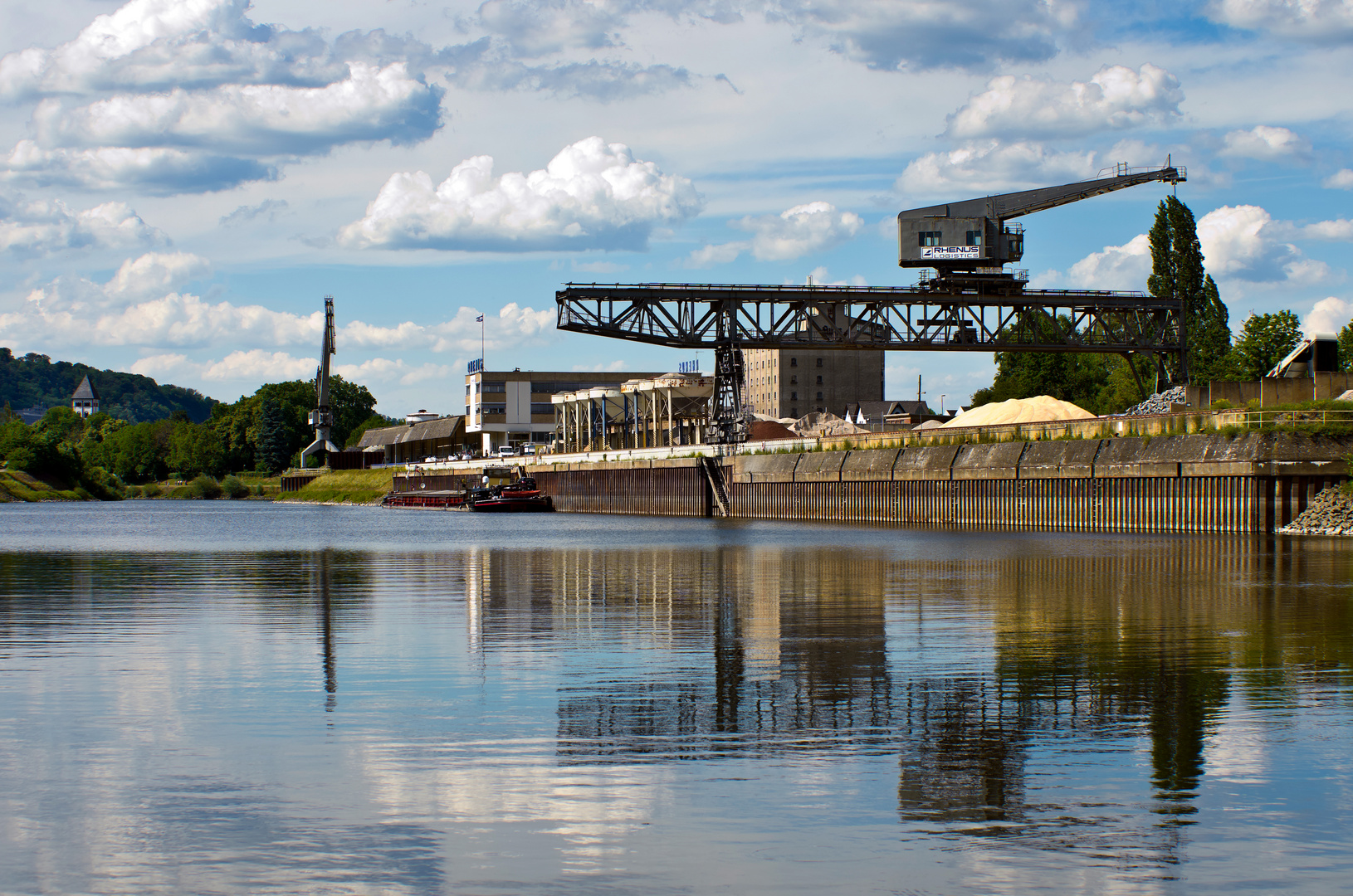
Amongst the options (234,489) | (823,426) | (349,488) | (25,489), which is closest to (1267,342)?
(823,426)

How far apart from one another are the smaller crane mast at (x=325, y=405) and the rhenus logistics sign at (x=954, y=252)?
118579 mm

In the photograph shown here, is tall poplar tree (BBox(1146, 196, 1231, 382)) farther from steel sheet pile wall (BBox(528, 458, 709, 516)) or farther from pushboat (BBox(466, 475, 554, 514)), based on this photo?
pushboat (BBox(466, 475, 554, 514))

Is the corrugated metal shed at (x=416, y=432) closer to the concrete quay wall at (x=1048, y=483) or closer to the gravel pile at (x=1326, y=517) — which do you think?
the concrete quay wall at (x=1048, y=483)

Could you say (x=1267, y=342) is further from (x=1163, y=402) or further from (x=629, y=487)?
(x=629, y=487)

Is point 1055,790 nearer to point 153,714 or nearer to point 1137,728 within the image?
point 1137,728

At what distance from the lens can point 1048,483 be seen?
53875mm

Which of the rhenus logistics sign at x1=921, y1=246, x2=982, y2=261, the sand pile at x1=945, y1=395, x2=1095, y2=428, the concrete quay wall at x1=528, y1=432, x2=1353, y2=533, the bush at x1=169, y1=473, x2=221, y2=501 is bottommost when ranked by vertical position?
the bush at x1=169, y1=473, x2=221, y2=501

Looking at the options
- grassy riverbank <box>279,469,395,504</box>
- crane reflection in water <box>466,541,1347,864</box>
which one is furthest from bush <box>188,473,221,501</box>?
crane reflection in water <box>466,541,1347,864</box>

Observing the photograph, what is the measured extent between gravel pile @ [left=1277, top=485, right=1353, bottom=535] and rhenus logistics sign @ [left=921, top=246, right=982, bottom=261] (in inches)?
1468

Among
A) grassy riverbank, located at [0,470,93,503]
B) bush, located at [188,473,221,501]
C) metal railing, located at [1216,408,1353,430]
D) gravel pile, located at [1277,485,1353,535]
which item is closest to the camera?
gravel pile, located at [1277,485,1353,535]

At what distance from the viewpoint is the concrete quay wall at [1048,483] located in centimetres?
4278

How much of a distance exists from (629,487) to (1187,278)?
46.1m

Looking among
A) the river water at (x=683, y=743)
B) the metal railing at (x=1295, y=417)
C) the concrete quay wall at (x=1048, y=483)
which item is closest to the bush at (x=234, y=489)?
the concrete quay wall at (x=1048, y=483)

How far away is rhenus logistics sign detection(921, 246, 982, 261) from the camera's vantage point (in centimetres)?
7762
